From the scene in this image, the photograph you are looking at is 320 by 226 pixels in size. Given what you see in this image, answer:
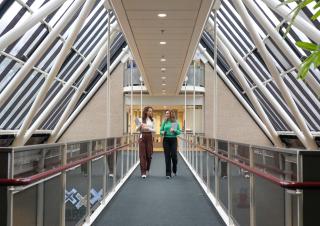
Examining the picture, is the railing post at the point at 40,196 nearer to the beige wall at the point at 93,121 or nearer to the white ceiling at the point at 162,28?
the white ceiling at the point at 162,28

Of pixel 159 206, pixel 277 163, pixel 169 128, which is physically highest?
pixel 169 128

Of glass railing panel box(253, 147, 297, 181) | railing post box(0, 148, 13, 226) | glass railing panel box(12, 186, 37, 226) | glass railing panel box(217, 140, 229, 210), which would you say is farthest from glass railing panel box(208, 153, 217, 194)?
railing post box(0, 148, 13, 226)

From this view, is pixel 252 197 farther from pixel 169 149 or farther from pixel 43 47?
pixel 43 47

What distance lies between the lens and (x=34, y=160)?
3.16m

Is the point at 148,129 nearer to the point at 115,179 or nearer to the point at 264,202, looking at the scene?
the point at 115,179

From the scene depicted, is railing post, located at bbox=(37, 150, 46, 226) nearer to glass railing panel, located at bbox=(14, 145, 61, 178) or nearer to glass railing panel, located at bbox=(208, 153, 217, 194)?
glass railing panel, located at bbox=(14, 145, 61, 178)

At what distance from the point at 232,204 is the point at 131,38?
7671mm

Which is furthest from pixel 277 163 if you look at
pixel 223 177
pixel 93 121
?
pixel 93 121

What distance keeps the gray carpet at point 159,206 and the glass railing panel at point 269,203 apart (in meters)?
2.31

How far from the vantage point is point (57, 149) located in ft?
12.8

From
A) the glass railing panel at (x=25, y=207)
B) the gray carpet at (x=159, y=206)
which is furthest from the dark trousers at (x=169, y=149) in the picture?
the glass railing panel at (x=25, y=207)

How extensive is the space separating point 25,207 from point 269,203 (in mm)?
1585

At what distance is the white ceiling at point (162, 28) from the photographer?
9.13 m

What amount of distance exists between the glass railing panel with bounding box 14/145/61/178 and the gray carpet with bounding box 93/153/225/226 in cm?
215
